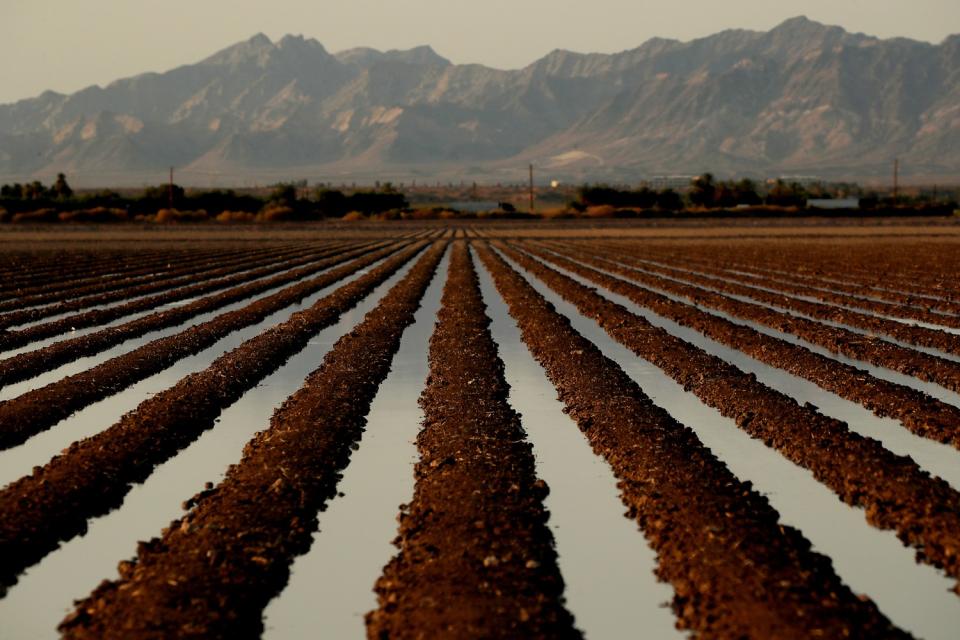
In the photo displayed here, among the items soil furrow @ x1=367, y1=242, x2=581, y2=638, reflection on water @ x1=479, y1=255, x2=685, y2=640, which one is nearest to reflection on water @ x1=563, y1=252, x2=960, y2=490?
reflection on water @ x1=479, y1=255, x2=685, y2=640

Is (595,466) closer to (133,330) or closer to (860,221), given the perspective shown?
(133,330)

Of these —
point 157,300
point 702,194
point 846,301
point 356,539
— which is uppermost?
point 356,539

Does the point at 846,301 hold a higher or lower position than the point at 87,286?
lower

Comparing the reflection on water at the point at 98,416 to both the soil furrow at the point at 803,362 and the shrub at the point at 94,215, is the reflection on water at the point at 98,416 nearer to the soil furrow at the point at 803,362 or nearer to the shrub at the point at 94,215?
the soil furrow at the point at 803,362

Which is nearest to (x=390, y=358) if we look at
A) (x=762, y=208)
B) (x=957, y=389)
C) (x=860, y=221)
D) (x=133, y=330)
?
(x=133, y=330)

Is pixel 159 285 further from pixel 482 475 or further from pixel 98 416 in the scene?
pixel 482 475

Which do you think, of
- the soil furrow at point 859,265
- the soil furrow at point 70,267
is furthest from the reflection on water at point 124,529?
the soil furrow at point 859,265

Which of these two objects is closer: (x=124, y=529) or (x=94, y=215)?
(x=124, y=529)

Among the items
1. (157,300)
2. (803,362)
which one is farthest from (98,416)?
(157,300)
